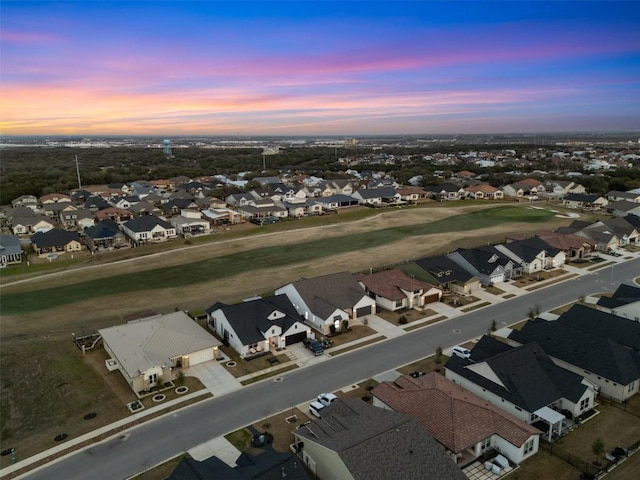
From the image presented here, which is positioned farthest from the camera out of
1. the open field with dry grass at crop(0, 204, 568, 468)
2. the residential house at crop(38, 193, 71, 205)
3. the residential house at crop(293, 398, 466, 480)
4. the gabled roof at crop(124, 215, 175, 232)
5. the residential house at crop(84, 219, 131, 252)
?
the residential house at crop(38, 193, 71, 205)

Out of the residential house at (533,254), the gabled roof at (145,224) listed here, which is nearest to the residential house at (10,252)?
the gabled roof at (145,224)

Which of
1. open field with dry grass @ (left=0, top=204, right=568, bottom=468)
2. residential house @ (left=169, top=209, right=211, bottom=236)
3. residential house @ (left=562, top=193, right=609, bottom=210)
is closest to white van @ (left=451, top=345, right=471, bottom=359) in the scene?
open field with dry grass @ (left=0, top=204, right=568, bottom=468)

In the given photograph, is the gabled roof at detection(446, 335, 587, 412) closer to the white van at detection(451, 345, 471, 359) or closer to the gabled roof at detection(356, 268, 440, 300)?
the white van at detection(451, 345, 471, 359)

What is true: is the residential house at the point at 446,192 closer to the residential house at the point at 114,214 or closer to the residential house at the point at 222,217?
the residential house at the point at 222,217

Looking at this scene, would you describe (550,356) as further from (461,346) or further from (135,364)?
(135,364)

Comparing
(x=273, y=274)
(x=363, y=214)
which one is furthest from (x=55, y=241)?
(x=363, y=214)

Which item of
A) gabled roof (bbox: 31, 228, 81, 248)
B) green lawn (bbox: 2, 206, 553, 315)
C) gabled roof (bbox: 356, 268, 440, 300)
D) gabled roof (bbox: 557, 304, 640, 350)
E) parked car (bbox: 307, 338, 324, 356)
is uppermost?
gabled roof (bbox: 557, 304, 640, 350)
